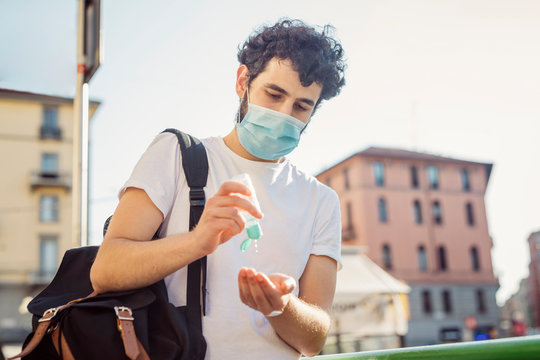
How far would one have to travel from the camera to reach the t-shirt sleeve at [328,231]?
1.58 metres

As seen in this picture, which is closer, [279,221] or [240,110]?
[279,221]

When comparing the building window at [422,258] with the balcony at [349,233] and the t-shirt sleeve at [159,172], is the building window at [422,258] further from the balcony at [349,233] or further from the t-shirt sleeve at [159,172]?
the t-shirt sleeve at [159,172]

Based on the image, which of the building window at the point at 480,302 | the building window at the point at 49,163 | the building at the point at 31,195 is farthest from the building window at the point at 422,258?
the building window at the point at 49,163

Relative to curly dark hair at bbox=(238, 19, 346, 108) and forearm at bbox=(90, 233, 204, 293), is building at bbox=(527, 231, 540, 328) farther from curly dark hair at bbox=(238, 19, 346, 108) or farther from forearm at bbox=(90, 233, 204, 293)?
forearm at bbox=(90, 233, 204, 293)

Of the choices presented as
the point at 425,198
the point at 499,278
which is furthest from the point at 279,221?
the point at 499,278

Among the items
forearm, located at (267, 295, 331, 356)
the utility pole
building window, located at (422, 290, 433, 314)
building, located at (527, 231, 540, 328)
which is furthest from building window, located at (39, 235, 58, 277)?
building, located at (527, 231, 540, 328)

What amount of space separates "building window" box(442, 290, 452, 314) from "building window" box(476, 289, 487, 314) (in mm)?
2394

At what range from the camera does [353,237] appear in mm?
37562

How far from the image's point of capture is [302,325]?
1402mm

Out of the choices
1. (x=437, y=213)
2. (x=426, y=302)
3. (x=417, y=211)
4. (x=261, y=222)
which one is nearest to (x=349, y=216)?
(x=417, y=211)

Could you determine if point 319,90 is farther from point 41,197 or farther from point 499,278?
point 499,278

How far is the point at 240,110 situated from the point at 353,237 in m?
36.4

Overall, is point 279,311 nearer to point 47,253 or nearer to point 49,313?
point 49,313

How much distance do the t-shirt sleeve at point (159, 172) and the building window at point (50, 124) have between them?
3111cm
